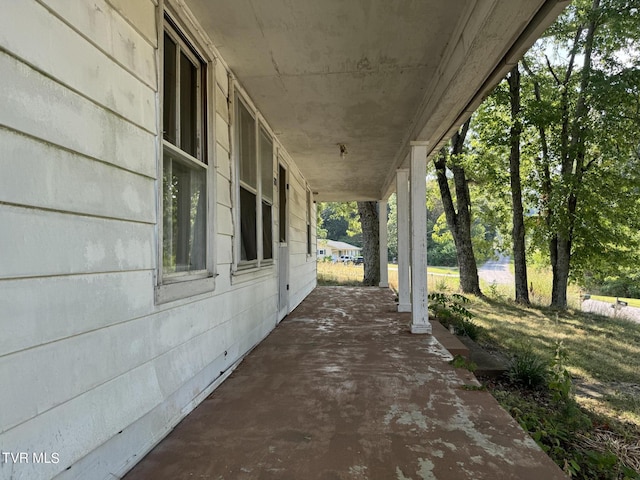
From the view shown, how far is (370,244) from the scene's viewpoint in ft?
39.8

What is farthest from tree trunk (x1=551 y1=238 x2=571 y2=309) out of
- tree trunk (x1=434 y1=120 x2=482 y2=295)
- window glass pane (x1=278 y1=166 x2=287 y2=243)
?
window glass pane (x1=278 y1=166 x2=287 y2=243)

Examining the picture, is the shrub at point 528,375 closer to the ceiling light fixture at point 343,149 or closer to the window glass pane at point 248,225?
the window glass pane at point 248,225

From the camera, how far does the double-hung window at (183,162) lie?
2084 millimetres

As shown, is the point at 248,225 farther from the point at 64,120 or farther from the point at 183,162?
the point at 64,120

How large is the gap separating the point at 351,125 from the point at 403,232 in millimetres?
2246

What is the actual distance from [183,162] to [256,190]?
158 centimetres

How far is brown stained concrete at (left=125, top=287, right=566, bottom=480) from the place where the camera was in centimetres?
169

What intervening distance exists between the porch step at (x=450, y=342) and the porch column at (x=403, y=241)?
1145 millimetres

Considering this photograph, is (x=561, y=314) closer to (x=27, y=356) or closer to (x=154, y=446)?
(x=154, y=446)

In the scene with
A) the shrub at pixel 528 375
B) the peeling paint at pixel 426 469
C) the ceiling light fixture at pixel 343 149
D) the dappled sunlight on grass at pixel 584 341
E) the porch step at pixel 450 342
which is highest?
the ceiling light fixture at pixel 343 149

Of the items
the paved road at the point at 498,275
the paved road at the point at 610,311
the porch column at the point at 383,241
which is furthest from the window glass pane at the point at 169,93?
the paved road at the point at 498,275

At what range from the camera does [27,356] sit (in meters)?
1.14

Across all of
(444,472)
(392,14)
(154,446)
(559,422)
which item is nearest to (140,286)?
(154,446)

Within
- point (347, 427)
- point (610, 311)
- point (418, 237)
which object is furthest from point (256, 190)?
point (610, 311)
